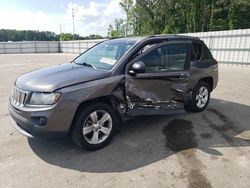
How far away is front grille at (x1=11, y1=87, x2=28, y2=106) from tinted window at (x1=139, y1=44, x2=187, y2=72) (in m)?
1.98

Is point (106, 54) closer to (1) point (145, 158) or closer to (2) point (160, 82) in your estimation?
(2) point (160, 82)

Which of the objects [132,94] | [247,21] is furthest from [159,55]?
[247,21]

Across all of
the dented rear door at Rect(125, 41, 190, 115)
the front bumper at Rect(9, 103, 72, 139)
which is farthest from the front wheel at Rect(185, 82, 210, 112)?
the front bumper at Rect(9, 103, 72, 139)

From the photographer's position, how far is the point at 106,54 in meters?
4.24

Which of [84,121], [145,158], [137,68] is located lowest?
[145,158]

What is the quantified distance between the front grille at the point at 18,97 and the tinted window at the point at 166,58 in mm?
1976

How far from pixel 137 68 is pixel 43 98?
59.5 inches

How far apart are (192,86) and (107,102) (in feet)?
7.18

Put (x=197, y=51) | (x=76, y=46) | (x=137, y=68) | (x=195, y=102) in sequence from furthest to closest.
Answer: (x=76, y=46), (x=195, y=102), (x=197, y=51), (x=137, y=68)

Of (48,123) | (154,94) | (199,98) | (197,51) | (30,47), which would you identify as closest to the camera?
(48,123)

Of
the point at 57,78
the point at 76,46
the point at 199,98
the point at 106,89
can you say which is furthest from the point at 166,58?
the point at 76,46

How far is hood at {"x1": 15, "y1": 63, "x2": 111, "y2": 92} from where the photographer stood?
10.5ft

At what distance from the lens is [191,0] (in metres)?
29.5

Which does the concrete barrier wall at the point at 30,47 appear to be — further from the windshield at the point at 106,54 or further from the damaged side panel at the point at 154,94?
the damaged side panel at the point at 154,94
